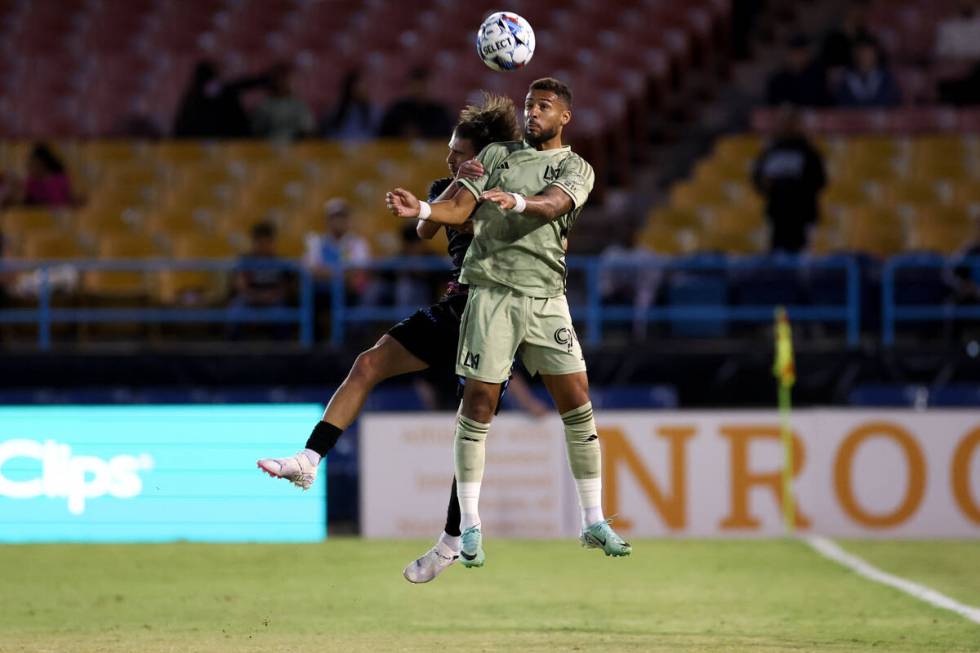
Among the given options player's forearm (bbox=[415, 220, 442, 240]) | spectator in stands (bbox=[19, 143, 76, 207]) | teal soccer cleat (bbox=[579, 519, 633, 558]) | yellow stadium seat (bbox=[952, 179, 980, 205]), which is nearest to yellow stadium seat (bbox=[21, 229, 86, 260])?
spectator in stands (bbox=[19, 143, 76, 207])

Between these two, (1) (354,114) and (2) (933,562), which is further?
(1) (354,114)

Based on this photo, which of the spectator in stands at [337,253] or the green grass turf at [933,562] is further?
the spectator in stands at [337,253]

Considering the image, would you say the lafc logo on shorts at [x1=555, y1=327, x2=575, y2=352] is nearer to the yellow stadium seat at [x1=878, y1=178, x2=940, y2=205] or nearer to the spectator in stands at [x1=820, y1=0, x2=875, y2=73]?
the yellow stadium seat at [x1=878, y1=178, x2=940, y2=205]

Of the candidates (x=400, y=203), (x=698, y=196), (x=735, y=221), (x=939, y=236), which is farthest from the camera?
(x=698, y=196)

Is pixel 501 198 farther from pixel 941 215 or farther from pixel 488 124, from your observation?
pixel 941 215

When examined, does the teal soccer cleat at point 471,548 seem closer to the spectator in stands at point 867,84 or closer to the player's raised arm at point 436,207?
the player's raised arm at point 436,207

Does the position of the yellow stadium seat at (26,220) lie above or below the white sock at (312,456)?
above

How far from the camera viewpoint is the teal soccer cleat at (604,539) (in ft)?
26.5

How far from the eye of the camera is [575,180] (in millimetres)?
7926

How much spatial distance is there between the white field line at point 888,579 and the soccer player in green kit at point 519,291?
2660mm

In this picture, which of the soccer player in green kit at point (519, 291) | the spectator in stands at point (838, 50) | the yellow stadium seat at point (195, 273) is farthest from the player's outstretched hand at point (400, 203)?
the spectator in stands at point (838, 50)

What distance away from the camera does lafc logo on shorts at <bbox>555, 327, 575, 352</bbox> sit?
8.14 metres

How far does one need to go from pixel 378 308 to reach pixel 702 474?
3035 mm

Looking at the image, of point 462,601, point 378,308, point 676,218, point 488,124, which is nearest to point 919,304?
point 676,218
